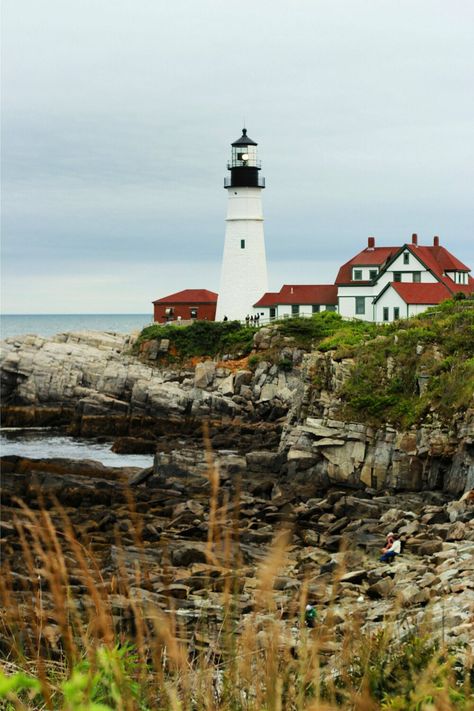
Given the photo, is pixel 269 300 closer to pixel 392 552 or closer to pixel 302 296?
pixel 302 296

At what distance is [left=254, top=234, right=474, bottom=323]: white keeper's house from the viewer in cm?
4309

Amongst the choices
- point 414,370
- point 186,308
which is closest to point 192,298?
point 186,308

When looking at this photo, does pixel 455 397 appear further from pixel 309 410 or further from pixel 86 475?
pixel 86 475

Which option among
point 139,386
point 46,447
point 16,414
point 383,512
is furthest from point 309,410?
point 16,414

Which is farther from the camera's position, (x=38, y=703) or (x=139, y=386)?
(x=139, y=386)

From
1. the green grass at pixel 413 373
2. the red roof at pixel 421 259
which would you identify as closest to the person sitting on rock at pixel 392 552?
the green grass at pixel 413 373

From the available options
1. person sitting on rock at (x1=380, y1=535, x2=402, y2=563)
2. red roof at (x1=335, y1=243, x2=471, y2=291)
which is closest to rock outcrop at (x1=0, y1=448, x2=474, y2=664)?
person sitting on rock at (x1=380, y1=535, x2=402, y2=563)

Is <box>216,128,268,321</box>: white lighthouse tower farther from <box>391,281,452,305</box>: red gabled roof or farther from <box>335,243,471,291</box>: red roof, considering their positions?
<box>391,281,452,305</box>: red gabled roof

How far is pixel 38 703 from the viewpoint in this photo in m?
3.57

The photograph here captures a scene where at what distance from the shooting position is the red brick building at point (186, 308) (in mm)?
56125

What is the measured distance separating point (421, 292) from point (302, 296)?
28.6ft

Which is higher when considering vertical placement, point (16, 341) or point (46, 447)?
point (16, 341)

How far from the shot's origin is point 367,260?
1880 inches

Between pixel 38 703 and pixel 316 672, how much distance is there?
58.8 inches
